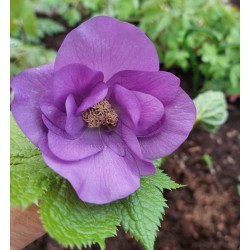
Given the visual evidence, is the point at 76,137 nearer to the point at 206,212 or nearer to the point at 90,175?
the point at 90,175

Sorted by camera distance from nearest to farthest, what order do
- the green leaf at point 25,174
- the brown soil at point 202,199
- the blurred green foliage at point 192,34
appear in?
the green leaf at point 25,174, the brown soil at point 202,199, the blurred green foliage at point 192,34

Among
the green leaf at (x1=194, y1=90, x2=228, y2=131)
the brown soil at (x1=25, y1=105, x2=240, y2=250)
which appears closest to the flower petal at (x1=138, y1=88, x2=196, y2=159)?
the brown soil at (x1=25, y1=105, x2=240, y2=250)

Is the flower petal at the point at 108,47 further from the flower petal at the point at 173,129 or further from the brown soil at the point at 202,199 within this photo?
the brown soil at the point at 202,199

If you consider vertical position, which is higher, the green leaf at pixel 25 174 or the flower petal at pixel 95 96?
the flower petal at pixel 95 96

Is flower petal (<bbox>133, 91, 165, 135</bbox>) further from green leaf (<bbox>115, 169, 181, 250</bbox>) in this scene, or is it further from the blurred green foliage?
the blurred green foliage

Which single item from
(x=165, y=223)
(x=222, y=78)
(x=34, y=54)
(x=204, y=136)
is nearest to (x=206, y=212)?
(x=165, y=223)

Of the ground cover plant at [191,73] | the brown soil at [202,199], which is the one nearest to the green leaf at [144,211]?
the ground cover plant at [191,73]
